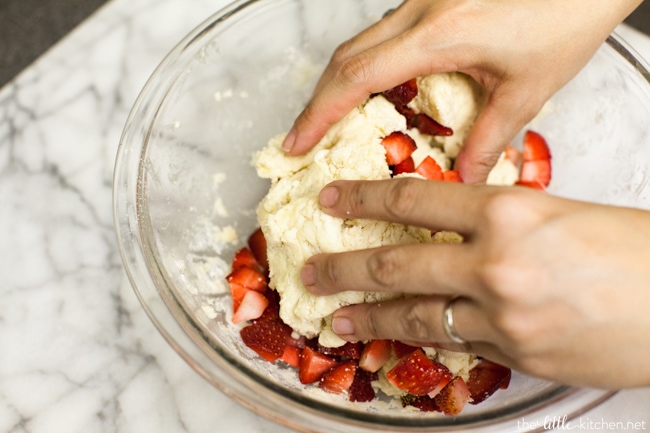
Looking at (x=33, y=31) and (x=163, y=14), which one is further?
(x=33, y=31)

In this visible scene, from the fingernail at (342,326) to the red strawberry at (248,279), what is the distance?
0.33m

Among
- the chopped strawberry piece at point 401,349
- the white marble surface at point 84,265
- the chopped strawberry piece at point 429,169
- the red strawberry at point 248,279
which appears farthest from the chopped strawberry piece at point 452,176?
the white marble surface at point 84,265

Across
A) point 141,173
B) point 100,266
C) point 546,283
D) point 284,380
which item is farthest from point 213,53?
point 546,283

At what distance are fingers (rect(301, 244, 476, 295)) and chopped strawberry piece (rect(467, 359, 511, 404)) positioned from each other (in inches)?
19.3

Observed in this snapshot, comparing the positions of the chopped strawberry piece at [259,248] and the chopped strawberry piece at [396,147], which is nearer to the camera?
the chopped strawberry piece at [396,147]

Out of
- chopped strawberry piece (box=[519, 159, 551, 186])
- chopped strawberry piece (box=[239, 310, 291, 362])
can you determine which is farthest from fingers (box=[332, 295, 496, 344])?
chopped strawberry piece (box=[519, 159, 551, 186])

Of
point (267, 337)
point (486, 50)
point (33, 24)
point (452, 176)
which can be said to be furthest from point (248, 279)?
point (33, 24)

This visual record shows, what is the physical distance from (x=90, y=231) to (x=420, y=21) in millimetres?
1212

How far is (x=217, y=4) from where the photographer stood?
2.09 m

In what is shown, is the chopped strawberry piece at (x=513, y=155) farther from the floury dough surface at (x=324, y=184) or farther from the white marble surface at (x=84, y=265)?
the white marble surface at (x=84, y=265)

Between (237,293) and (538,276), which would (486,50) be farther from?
(237,293)

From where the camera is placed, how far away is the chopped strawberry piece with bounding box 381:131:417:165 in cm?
159

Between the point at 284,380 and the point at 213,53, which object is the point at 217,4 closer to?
the point at 213,53

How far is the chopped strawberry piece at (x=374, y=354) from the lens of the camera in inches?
58.1
